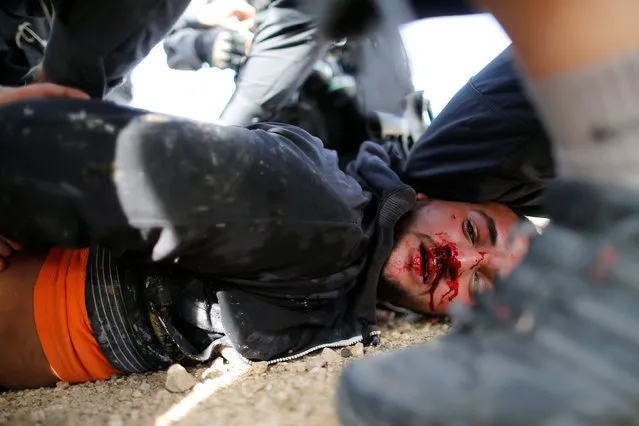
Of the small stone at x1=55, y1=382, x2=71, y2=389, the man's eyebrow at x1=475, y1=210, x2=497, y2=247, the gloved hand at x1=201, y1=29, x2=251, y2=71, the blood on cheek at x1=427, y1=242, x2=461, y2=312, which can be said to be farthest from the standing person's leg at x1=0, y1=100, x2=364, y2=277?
the gloved hand at x1=201, y1=29, x2=251, y2=71

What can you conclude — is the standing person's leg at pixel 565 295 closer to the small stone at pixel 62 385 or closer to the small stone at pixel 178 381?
the small stone at pixel 178 381

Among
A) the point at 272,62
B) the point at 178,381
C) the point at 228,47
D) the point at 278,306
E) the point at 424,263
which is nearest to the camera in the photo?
the point at 178,381

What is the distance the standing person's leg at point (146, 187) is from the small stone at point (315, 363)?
18 cm

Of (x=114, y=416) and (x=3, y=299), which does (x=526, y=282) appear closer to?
(x=114, y=416)

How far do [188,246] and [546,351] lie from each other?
1.60 feet

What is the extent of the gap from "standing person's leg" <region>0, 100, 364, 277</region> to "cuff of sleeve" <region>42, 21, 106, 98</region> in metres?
0.17

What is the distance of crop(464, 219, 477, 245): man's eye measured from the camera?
1.15 m

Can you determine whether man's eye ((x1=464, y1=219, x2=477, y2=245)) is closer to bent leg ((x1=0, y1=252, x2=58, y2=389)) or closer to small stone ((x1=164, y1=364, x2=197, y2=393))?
small stone ((x1=164, y1=364, x2=197, y2=393))

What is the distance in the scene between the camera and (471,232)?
45.4 inches

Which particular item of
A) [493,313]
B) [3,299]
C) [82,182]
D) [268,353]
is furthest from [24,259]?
[493,313]

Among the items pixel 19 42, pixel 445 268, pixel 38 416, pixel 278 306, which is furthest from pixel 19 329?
pixel 445 268

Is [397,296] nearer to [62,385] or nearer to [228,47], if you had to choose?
[62,385]

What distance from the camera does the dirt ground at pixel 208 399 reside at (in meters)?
0.61

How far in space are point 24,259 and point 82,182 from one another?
0.95 ft
